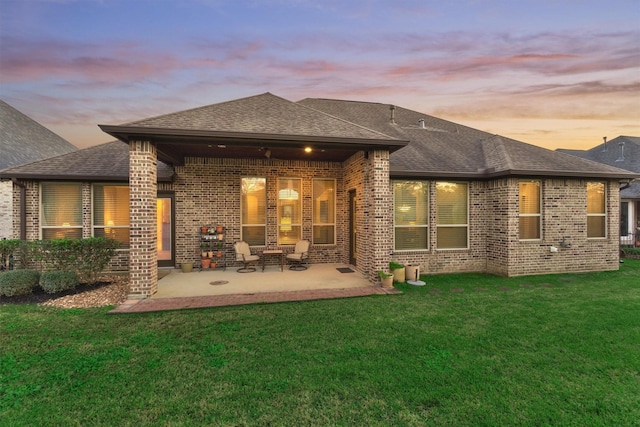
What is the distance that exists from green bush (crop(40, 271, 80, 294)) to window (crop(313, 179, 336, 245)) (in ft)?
20.4

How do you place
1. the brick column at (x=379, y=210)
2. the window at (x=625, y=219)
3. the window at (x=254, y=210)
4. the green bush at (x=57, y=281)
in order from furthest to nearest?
the window at (x=625, y=219)
the window at (x=254, y=210)
the brick column at (x=379, y=210)
the green bush at (x=57, y=281)

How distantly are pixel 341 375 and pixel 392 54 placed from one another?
35.6ft

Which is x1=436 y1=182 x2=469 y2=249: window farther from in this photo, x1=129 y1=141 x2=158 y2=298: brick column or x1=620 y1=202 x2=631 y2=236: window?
x1=620 y1=202 x2=631 y2=236: window

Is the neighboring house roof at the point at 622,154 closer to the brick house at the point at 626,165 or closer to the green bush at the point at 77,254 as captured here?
the brick house at the point at 626,165

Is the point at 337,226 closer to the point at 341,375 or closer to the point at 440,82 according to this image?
the point at 341,375

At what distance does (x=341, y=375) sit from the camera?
9.93 ft

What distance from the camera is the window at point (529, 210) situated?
8.09 meters

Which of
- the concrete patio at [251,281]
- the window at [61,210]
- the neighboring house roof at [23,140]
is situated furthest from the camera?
the neighboring house roof at [23,140]

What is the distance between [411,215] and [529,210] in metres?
3.39

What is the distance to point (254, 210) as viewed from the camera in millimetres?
9031

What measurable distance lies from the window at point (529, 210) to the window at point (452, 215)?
56.1 inches

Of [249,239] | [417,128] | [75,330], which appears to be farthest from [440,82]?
[75,330]

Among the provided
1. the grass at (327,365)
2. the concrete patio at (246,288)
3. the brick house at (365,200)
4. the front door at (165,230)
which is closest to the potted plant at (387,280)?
the concrete patio at (246,288)

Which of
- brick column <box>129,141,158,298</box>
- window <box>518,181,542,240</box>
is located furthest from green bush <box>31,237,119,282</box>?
window <box>518,181,542,240</box>
